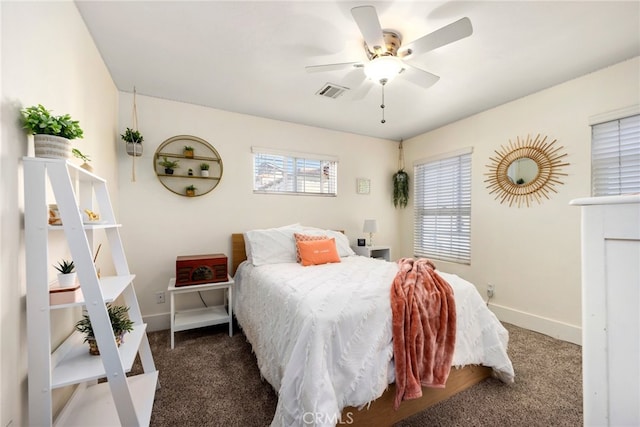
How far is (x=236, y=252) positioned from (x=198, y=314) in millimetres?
774

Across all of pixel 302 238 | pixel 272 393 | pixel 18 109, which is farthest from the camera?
pixel 302 238

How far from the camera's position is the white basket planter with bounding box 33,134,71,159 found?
44.1 inches

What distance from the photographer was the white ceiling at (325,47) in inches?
65.7

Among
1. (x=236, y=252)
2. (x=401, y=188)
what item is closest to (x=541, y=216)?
(x=401, y=188)

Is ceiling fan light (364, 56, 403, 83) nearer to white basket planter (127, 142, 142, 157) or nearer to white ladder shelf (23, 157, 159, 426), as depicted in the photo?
white ladder shelf (23, 157, 159, 426)

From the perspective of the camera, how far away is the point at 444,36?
1.57 meters

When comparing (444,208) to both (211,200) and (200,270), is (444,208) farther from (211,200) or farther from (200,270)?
(200,270)

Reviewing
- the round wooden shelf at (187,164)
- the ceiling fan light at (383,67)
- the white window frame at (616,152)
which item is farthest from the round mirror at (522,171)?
the round wooden shelf at (187,164)

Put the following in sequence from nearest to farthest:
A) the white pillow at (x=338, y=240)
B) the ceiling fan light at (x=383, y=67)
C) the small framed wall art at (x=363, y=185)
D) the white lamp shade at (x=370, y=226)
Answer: the ceiling fan light at (x=383, y=67) → the white pillow at (x=338, y=240) → the white lamp shade at (x=370, y=226) → the small framed wall art at (x=363, y=185)

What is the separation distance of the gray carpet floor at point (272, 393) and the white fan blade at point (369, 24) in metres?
2.35

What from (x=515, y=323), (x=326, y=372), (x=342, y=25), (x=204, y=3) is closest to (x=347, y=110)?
(x=342, y=25)

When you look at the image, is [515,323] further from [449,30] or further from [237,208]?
[237,208]

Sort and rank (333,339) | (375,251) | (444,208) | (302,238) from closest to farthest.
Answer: (333,339)
(302,238)
(444,208)
(375,251)

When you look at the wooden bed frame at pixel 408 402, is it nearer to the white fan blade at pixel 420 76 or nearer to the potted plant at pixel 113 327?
the potted plant at pixel 113 327
